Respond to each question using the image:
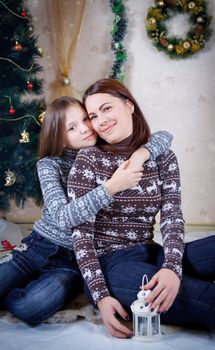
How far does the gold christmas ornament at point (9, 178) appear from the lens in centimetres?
263

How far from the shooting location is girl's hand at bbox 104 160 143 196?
132 cm

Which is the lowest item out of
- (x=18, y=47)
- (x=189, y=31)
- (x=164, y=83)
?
(x=164, y=83)

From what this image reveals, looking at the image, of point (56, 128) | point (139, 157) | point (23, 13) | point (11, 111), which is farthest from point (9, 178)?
point (139, 157)

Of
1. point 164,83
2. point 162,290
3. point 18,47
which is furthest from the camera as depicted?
point 164,83

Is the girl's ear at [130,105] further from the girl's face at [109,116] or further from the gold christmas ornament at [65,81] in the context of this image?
the gold christmas ornament at [65,81]

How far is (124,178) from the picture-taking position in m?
1.33

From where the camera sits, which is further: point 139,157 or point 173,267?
point 139,157

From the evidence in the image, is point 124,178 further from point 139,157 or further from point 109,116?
point 109,116

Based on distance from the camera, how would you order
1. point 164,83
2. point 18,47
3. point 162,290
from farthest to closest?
point 164,83, point 18,47, point 162,290

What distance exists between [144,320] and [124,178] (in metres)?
0.40

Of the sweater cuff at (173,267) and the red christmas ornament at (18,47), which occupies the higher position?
the red christmas ornament at (18,47)

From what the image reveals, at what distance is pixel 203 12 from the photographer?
9.41ft

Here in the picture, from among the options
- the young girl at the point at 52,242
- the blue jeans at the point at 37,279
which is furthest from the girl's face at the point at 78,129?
the blue jeans at the point at 37,279

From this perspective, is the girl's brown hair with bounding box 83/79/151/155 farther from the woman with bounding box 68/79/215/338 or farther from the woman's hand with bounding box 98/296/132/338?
the woman's hand with bounding box 98/296/132/338
